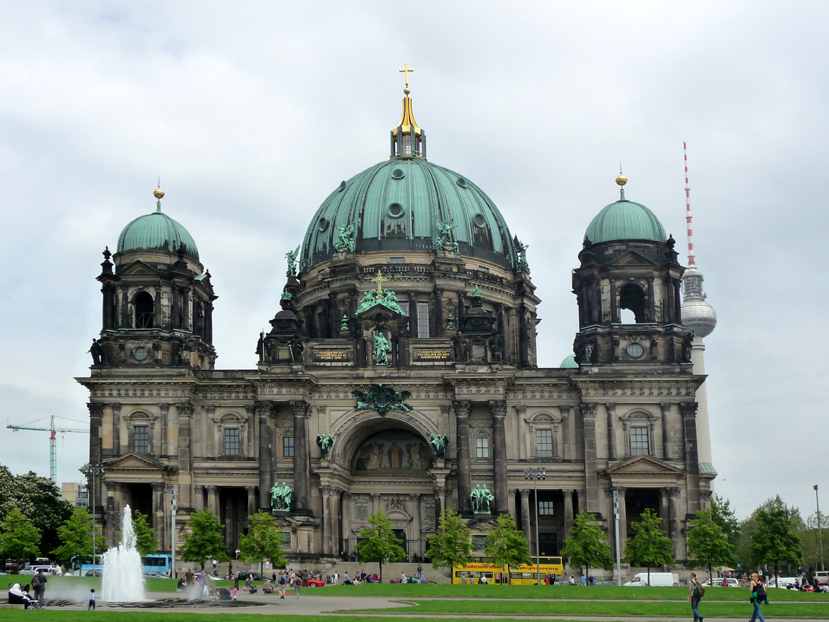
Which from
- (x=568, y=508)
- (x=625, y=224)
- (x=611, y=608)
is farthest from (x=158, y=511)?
(x=611, y=608)

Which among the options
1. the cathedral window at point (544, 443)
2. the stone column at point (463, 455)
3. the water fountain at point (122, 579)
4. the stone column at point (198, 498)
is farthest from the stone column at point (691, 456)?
the water fountain at point (122, 579)

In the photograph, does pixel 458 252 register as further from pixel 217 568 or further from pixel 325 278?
pixel 217 568

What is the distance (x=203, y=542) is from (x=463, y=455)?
19.3m

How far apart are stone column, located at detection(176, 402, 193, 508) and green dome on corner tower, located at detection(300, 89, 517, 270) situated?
20959 mm

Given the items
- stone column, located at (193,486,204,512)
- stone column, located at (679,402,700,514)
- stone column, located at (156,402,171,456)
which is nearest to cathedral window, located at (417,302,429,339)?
stone column, located at (156,402,171,456)

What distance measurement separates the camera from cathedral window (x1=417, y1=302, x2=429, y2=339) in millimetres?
97750

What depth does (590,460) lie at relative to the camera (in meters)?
86.4

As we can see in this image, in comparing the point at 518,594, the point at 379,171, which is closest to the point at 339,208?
the point at 379,171

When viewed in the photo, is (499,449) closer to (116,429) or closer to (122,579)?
(116,429)

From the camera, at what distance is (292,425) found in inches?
3465

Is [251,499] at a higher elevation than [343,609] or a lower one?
higher

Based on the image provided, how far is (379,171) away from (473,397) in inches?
1080

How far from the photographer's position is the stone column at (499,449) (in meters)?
85.7

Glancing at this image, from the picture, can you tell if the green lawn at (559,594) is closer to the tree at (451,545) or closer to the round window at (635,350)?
the tree at (451,545)
